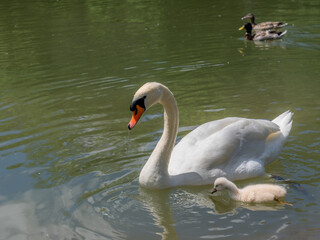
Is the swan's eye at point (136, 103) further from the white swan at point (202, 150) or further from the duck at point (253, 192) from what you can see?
the duck at point (253, 192)

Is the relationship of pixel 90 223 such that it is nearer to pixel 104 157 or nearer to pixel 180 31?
pixel 104 157

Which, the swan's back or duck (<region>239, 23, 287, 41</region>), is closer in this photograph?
the swan's back

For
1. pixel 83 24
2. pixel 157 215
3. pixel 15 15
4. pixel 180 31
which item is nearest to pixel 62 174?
pixel 157 215

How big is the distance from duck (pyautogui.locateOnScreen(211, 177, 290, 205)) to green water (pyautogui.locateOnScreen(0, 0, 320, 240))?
11 centimetres

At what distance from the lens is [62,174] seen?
23.6 feet

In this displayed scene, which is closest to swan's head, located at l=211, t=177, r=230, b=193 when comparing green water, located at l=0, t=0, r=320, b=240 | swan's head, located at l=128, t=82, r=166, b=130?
green water, located at l=0, t=0, r=320, b=240

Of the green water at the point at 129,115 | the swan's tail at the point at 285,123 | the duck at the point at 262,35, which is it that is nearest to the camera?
the green water at the point at 129,115

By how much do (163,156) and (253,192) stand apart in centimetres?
119

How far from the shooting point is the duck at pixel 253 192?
6129mm

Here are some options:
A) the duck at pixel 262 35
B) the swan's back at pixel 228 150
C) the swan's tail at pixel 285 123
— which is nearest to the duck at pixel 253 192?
the swan's back at pixel 228 150

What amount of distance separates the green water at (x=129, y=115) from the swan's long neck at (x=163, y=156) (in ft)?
0.53

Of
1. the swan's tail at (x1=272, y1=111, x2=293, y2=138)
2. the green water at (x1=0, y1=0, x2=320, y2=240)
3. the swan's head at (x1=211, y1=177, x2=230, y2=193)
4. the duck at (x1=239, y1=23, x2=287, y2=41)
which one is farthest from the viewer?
the duck at (x1=239, y1=23, x2=287, y2=41)

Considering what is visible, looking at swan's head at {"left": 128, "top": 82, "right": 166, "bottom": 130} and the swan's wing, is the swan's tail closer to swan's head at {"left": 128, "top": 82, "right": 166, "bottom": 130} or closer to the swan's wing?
the swan's wing

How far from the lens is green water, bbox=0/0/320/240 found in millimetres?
5961
